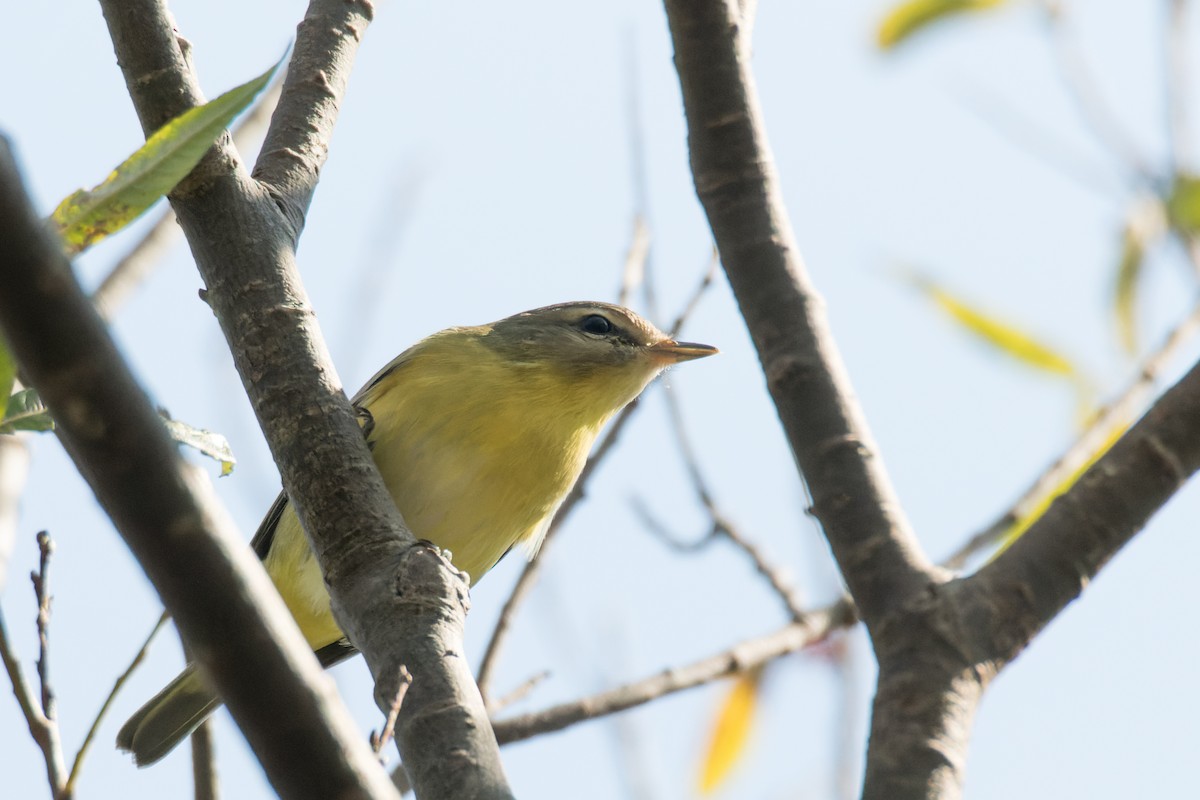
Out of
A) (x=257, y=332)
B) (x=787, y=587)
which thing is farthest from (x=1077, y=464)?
(x=257, y=332)

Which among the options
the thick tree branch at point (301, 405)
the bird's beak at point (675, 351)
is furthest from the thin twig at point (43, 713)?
the bird's beak at point (675, 351)

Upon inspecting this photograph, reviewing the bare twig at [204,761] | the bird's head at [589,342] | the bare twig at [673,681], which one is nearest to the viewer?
the bare twig at [204,761]

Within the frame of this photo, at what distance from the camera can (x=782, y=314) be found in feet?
8.02

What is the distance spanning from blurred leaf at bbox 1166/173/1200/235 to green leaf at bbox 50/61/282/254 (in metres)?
1.78

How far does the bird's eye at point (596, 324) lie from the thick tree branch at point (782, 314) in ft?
9.31

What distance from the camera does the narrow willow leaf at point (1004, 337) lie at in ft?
11.4

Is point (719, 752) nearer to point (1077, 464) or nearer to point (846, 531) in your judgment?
point (1077, 464)

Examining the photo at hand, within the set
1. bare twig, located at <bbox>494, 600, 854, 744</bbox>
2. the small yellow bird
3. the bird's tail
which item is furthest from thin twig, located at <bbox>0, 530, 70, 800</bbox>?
the bird's tail

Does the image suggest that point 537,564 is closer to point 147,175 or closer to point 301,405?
point 301,405

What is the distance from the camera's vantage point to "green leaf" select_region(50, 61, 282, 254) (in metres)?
1.92

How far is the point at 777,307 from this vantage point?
2455mm

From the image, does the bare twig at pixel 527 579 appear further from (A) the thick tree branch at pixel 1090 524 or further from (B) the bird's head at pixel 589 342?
(A) the thick tree branch at pixel 1090 524

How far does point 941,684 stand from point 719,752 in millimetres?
2453

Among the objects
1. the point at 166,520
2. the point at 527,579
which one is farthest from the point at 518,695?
the point at 166,520
